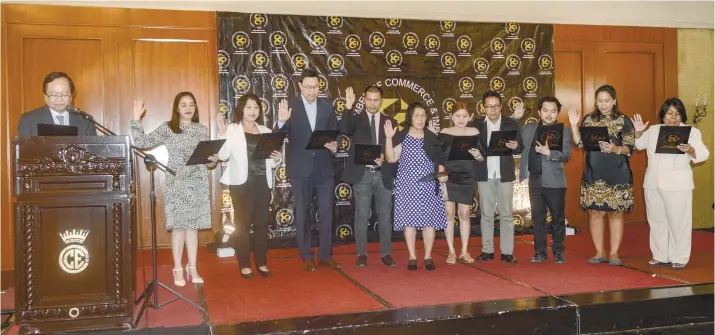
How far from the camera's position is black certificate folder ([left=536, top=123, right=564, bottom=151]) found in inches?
182

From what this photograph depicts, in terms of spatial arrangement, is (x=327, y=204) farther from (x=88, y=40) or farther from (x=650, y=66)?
(x=650, y=66)

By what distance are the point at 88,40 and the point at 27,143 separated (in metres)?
3.03

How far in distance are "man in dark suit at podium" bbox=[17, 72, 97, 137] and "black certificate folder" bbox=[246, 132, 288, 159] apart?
1166mm

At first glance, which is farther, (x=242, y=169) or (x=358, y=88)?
(x=358, y=88)

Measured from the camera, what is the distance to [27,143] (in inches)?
120

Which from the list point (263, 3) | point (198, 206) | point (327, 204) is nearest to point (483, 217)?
point (327, 204)

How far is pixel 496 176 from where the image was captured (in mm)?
4977

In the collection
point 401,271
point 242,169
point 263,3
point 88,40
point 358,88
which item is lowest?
point 401,271

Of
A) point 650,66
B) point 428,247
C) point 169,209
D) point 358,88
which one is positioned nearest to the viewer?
point 169,209

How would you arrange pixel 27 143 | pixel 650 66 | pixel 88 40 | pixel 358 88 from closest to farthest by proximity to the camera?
pixel 27 143 → pixel 88 40 → pixel 358 88 → pixel 650 66

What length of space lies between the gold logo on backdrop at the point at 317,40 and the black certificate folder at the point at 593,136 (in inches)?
113

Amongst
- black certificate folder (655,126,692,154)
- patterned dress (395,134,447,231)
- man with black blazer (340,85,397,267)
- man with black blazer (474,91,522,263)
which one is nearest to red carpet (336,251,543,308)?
man with black blazer (340,85,397,267)

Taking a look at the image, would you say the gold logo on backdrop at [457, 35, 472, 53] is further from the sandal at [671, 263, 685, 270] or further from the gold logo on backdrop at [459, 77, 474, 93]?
the sandal at [671, 263, 685, 270]

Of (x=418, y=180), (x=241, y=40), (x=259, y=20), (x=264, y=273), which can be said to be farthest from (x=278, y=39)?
(x=264, y=273)
